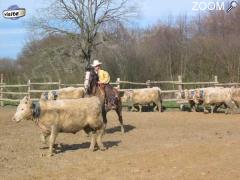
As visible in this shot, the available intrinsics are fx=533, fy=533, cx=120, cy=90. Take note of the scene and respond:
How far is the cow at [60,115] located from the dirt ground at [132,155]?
0.50m

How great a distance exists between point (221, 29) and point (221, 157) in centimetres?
3002

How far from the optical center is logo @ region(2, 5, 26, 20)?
1224 inches

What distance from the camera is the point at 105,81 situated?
46.8ft

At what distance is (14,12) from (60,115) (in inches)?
886

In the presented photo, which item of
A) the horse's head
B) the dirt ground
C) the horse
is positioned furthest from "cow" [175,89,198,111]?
the horse's head

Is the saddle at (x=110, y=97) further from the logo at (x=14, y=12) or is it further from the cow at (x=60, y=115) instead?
the logo at (x=14, y=12)

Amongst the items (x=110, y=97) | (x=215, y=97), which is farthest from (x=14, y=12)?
(x=110, y=97)

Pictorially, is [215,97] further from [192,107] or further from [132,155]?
[132,155]

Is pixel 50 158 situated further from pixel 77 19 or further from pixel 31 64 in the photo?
pixel 31 64

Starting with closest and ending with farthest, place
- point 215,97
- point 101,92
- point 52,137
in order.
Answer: point 52,137 < point 101,92 < point 215,97

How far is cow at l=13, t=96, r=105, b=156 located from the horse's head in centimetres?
175

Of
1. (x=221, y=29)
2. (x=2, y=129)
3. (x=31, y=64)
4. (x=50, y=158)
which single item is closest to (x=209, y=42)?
(x=221, y=29)

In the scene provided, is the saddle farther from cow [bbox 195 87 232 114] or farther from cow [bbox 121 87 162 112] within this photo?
cow [bbox 121 87 162 112]

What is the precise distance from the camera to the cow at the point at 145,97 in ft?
80.4
